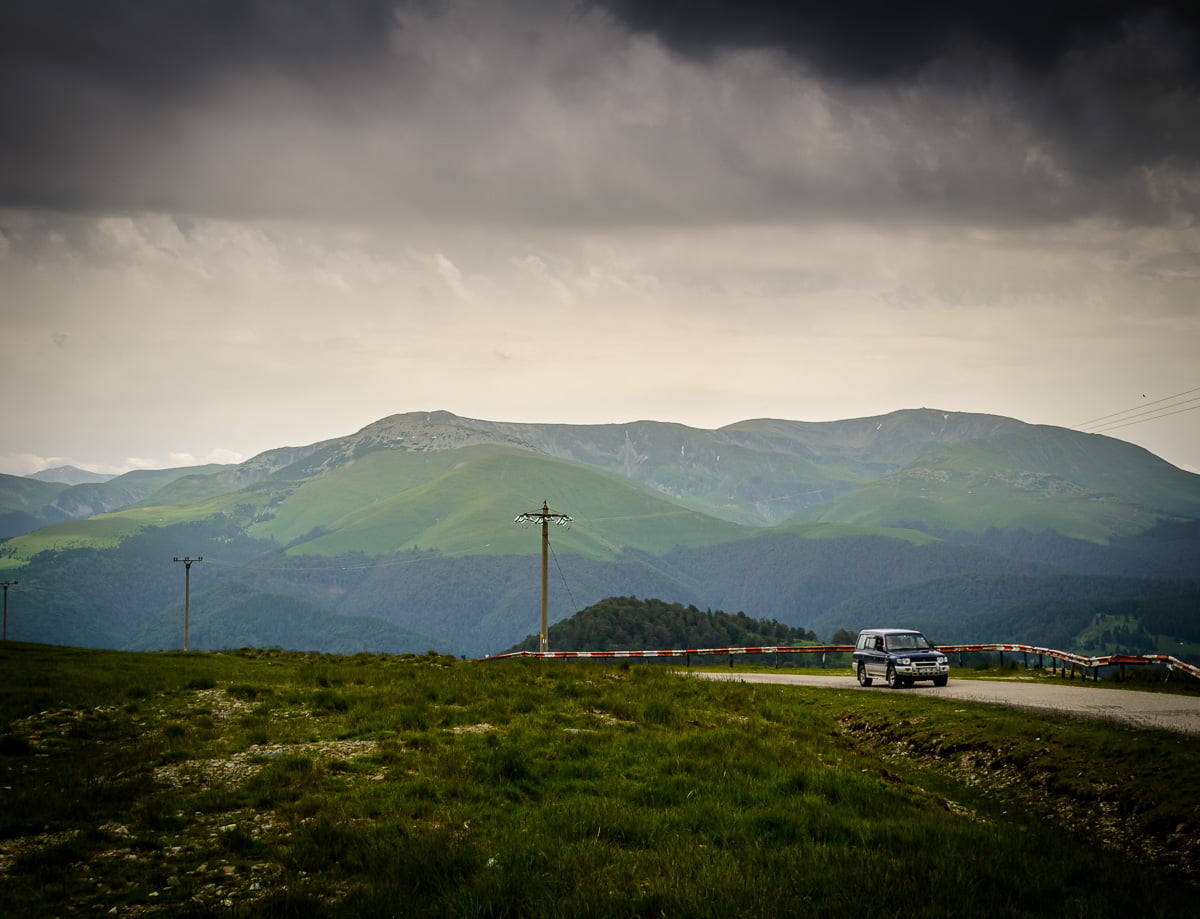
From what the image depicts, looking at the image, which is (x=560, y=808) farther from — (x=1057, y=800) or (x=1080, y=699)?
(x=1080, y=699)

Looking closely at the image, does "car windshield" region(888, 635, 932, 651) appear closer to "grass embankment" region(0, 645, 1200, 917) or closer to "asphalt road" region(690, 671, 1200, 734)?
"asphalt road" region(690, 671, 1200, 734)

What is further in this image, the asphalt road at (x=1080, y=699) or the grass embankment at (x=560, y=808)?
the asphalt road at (x=1080, y=699)

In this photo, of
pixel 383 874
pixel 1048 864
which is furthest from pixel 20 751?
pixel 1048 864

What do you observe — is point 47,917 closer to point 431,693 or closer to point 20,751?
point 20,751

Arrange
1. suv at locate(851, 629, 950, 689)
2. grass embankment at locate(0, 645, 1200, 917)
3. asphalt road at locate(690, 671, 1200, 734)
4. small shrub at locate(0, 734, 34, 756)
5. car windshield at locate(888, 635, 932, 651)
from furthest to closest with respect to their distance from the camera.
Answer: car windshield at locate(888, 635, 932, 651) < suv at locate(851, 629, 950, 689) < asphalt road at locate(690, 671, 1200, 734) < small shrub at locate(0, 734, 34, 756) < grass embankment at locate(0, 645, 1200, 917)

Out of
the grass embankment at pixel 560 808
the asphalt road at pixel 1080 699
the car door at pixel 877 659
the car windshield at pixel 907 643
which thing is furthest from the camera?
the car windshield at pixel 907 643

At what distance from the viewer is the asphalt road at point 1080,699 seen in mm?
21594

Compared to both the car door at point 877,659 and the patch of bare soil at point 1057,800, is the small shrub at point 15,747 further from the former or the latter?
the car door at point 877,659

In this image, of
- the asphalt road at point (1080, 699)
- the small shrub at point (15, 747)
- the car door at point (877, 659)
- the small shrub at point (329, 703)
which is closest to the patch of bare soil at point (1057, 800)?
the asphalt road at point (1080, 699)

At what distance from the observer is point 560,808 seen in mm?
14547

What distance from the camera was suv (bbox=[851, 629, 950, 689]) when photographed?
35562mm

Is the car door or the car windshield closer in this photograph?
the car door

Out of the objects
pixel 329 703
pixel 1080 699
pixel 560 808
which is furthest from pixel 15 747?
pixel 1080 699

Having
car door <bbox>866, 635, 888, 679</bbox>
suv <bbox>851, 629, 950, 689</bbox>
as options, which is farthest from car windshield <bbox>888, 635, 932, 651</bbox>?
car door <bbox>866, 635, 888, 679</bbox>
